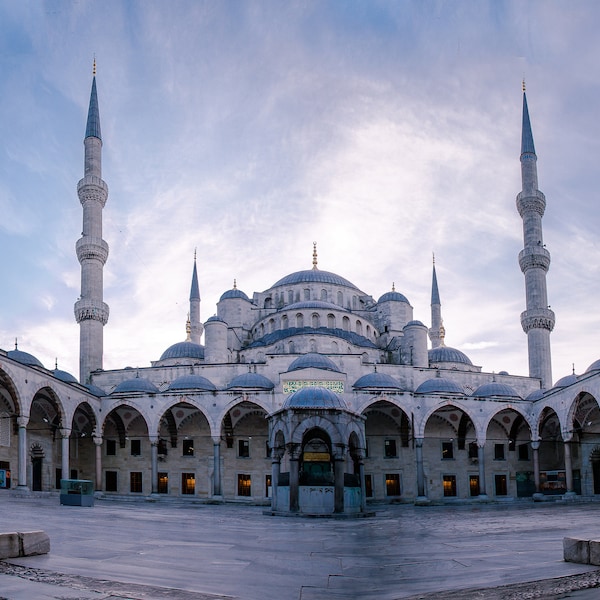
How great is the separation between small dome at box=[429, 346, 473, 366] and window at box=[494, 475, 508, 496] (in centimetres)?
1028

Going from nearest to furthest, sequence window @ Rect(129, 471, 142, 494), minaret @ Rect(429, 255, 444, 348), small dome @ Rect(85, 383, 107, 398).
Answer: small dome @ Rect(85, 383, 107, 398)
window @ Rect(129, 471, 142, 494)
minaret @ Rect(429, 255, 444, 348)

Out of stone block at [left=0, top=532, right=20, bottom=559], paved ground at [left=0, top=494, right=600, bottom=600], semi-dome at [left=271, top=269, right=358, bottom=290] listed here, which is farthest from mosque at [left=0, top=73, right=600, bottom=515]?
stone block at [left=0, top=532, right=20, bottom=559]

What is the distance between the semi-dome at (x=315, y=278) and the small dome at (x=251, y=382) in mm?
12585

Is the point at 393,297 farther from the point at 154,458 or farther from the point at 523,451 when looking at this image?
the point at 154,458

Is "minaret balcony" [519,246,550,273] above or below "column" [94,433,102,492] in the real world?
above

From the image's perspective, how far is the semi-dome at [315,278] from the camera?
45.9 meters

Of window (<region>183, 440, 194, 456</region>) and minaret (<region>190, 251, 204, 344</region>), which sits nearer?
window (<region>183, 440, 194, 456</region>)

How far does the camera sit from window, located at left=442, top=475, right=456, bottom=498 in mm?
35594

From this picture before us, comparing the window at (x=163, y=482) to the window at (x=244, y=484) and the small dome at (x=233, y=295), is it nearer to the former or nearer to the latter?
the window at (x=244, y=484)

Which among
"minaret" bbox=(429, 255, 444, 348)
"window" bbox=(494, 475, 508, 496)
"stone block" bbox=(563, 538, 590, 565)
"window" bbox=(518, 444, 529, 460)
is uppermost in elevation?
"minaret" bbox=(429, 255, 444, 348)

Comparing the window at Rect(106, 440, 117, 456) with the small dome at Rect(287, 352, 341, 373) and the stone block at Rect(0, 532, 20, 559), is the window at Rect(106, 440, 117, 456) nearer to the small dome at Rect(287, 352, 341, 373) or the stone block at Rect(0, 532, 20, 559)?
the small dome at Rect(287, 352, 341, 373)

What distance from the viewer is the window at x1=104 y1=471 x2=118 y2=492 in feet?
116

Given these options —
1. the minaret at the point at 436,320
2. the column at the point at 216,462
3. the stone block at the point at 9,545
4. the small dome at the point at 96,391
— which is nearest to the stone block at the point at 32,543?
the stone block at the point at 9,545

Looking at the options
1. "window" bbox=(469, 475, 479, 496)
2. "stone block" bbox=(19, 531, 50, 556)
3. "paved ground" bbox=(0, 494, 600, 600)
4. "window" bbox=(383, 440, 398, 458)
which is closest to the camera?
"paved ground" bbox=(0, 494, 600, 600)
